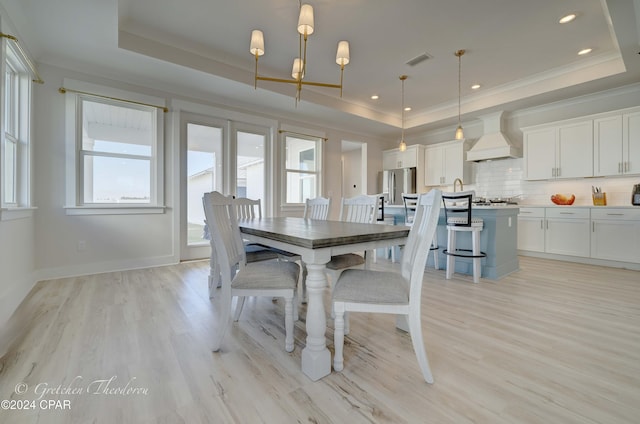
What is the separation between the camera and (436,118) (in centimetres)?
546

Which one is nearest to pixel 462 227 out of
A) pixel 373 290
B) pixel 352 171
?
pixel 373 290

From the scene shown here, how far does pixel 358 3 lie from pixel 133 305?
3.43m

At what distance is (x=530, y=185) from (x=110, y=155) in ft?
21.6

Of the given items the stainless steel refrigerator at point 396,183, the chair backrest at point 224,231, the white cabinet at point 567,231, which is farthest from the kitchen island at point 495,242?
the chair backrest at point 224,231

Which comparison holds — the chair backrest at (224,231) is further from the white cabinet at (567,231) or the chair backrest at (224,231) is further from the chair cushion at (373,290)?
the white cabinet at (567,231)

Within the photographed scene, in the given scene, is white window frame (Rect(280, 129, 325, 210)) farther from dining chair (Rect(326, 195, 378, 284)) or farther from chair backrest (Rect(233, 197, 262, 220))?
dining chair (Rect(326, 195, 378, 284))

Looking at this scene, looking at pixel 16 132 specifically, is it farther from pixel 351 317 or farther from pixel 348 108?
pixel 348 108

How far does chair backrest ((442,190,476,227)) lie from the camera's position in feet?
10.00

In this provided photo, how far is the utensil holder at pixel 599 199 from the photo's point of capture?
408 cm

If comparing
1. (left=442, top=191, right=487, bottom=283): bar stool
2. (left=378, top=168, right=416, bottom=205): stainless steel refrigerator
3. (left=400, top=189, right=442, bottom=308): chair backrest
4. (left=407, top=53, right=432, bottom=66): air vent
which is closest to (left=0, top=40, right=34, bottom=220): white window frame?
(left=400, top=189, right=442, bottom=308): chair backrest

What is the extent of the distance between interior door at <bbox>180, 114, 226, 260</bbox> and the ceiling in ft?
1.55

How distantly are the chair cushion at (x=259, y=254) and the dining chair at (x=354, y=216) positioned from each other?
556 mm

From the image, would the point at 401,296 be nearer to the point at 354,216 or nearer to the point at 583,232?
the point at 354,216

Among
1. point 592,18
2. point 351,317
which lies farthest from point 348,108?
point 351,317
